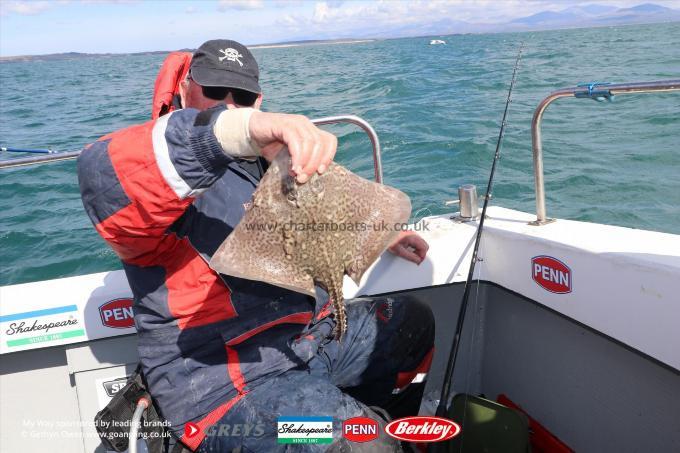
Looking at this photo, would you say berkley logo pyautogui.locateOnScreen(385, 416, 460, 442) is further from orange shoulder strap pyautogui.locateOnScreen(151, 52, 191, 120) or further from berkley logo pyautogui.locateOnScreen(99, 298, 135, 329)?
orange shoulder strap pyautogui.locateOnScreen(151, 52, 191, 120)

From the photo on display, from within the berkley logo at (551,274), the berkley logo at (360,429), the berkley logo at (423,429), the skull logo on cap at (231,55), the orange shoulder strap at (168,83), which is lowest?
the berkley logo at (360,429)

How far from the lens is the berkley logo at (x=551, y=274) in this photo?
→ 9.37 ft

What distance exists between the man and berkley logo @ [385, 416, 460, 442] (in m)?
0.14

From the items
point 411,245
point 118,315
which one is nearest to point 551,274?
point 411,245

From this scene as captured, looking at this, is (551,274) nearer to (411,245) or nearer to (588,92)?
(411,245)

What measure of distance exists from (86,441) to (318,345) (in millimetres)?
1827

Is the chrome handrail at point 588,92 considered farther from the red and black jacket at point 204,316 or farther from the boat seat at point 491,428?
the red and black jacket at point 204,316

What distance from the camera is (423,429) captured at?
6.62 ft

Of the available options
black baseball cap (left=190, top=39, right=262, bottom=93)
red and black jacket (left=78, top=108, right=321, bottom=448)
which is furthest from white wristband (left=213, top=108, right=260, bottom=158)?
black baseball cap (left=190, top=39, right=262, bottom=93)

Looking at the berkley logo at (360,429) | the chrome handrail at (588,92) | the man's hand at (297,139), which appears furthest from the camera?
the chrome handrail at (588,92)

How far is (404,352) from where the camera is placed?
2953 millimetres

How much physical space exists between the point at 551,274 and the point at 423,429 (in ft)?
4.61

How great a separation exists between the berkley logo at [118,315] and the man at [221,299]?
2.18ft

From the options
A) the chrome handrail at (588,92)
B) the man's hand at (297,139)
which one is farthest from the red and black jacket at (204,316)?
the chrome handrail at (588,92)
